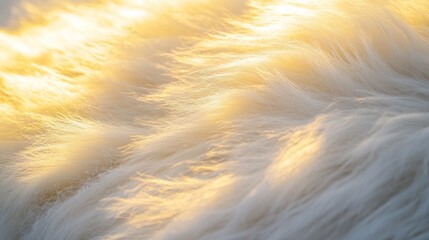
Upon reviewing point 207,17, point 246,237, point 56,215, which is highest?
point 207,17

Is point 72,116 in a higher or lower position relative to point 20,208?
higher

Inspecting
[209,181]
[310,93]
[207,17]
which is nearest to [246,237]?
[209,181]

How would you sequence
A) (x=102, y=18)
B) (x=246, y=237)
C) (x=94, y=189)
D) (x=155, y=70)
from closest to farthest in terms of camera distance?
(x=246, y=237)
(x=94, y=189)
(x=155, y=70)
(x=102, y=18)

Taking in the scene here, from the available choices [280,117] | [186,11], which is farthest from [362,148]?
[186,11]

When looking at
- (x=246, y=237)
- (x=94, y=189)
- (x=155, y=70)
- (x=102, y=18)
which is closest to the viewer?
(x=246, y=237)

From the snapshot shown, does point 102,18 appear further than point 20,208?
Yes

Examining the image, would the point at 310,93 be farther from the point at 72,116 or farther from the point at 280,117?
the point at 72,116
